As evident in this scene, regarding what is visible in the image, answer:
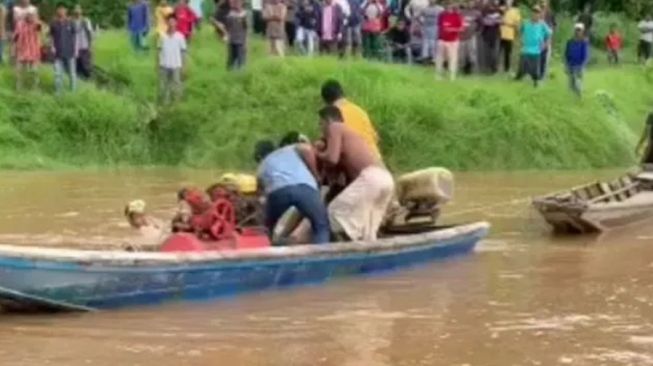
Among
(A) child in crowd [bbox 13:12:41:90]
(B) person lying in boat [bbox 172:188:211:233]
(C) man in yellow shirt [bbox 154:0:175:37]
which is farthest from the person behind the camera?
(C) man in yellow shirt [bbox 154:0:175:37]

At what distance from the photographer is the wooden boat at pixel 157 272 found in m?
11.8

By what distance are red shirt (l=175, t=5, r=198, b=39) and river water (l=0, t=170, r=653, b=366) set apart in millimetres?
9629

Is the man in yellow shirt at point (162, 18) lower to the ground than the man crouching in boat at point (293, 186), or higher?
lower

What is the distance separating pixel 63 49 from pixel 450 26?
6.36 meters

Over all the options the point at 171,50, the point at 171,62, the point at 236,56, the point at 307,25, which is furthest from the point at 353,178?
the point at 307,25

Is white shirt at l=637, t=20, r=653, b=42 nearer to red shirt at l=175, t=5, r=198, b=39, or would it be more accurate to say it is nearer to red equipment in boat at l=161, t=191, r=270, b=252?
red shirt at l=175, t=5, r=198, b=39

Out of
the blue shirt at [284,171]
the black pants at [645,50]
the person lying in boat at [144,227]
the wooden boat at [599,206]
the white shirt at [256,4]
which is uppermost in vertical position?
the blue shirt at [284,171]

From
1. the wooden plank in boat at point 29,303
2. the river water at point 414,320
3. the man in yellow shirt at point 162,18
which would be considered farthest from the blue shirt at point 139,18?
the wooden plank in boat at point 29,303

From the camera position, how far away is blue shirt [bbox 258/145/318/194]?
13.8 m

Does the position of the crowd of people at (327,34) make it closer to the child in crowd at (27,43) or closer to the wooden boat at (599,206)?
the child in crowd at (27,43)

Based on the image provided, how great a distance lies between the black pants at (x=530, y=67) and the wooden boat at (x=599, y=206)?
823cm

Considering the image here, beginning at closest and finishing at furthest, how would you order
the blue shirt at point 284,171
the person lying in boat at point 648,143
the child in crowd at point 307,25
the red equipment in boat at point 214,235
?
the red equipment in boat at point 214,235 → the blue shirt at point 284,171 → the person lying in boat at point 648,143 → the child in crowd at point 307,25

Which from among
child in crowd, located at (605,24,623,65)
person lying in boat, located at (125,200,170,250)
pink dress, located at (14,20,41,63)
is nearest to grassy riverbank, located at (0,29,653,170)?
pink dress, located at (14,20,41,63)

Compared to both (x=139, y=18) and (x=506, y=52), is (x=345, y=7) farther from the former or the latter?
(x=139, y=18)
